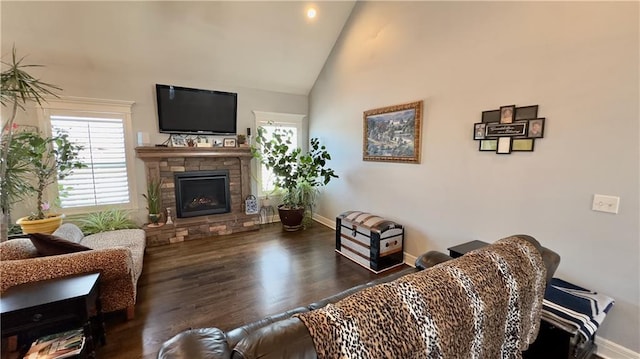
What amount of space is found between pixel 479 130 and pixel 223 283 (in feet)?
9.92

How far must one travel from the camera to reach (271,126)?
5.08 m

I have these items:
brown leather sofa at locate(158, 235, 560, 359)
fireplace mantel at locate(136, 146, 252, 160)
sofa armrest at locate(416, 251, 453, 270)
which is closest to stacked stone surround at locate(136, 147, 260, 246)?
fireplace mantel at locate(136, 146, 252, 160)

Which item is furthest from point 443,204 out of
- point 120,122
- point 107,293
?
point 120,122

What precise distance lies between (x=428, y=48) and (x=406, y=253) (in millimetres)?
2434

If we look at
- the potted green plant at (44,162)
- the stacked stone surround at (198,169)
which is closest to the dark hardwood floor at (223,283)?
the stacked stone surround at (198,169)

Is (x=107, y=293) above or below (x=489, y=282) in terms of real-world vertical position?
below

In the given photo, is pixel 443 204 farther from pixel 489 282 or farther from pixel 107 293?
pixel 107 293

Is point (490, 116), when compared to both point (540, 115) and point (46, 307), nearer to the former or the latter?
point (540, 115)

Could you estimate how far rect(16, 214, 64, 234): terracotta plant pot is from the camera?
8.99ft

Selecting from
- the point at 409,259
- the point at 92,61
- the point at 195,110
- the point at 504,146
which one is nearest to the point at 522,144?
the point at 504,146

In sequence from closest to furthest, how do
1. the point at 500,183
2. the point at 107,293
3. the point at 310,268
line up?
1. the point at 107,293
2. the point at 500,183
3. the point at 310,268

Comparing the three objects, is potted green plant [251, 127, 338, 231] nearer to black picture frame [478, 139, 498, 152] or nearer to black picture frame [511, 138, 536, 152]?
black picture frame [478, 139, 498, 152]

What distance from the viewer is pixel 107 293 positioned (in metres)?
2.14

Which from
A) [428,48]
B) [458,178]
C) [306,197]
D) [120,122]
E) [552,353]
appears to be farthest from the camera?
[306,197]
